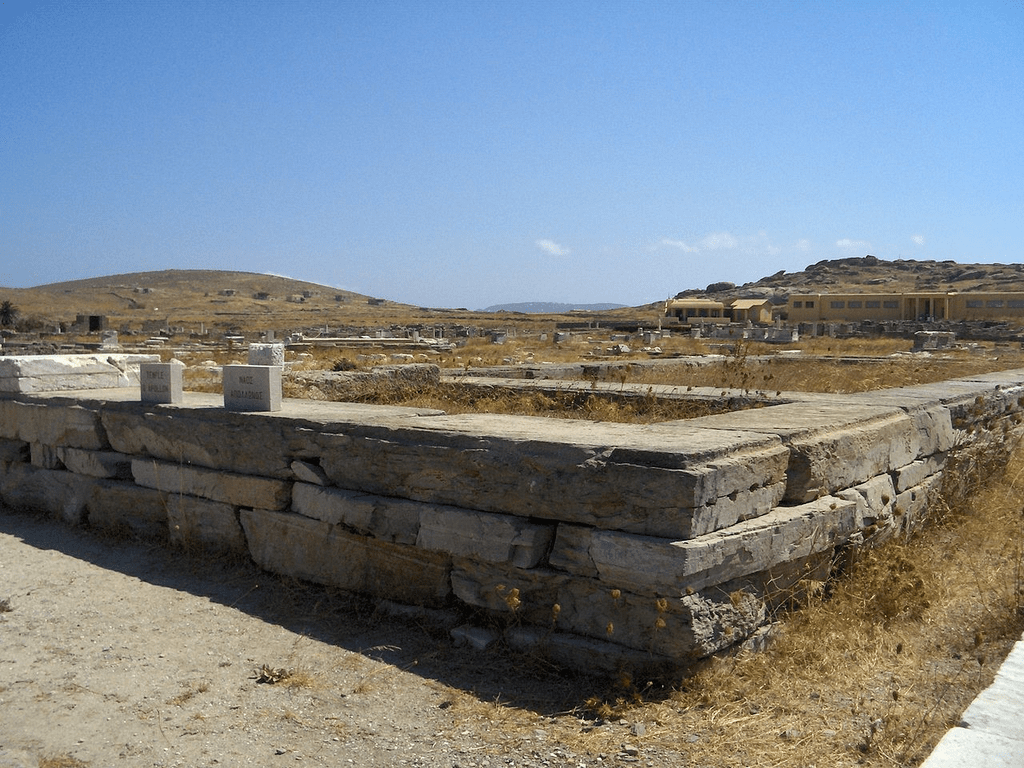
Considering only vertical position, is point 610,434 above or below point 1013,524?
above

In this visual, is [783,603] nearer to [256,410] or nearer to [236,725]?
[236,725]

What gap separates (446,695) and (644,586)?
1.01 m

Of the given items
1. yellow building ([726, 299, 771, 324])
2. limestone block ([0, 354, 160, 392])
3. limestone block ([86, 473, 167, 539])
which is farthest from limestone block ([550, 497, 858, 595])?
yellow building ([726, 299, 771, 324])

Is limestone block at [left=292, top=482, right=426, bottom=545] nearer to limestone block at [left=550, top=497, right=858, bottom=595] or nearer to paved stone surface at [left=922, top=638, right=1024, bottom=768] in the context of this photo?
limestone block at [left=550, top=497, right=858, bottom=595]

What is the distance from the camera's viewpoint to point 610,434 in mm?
4539

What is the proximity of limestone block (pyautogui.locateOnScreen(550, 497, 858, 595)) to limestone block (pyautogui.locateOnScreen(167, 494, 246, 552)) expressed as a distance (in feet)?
8.44

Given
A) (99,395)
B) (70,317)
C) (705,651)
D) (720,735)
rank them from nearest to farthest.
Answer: (720,735)
(705,651)
(99,395)
(70,317)

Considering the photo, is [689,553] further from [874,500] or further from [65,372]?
[65,372]

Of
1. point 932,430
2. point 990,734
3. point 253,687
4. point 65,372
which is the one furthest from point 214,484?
point 932,430

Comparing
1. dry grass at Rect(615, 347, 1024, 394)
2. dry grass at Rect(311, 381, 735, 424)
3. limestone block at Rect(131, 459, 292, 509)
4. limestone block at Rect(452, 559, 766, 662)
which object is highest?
dry grass at Rect(615, 347, 1024, 394)

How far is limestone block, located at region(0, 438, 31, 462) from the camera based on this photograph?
7.50 metres

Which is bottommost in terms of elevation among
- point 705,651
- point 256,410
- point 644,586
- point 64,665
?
point 64,665

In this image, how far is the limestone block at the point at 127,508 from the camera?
20.4 feet

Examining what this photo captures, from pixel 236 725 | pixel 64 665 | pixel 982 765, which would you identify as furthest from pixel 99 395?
pixel 982 765
